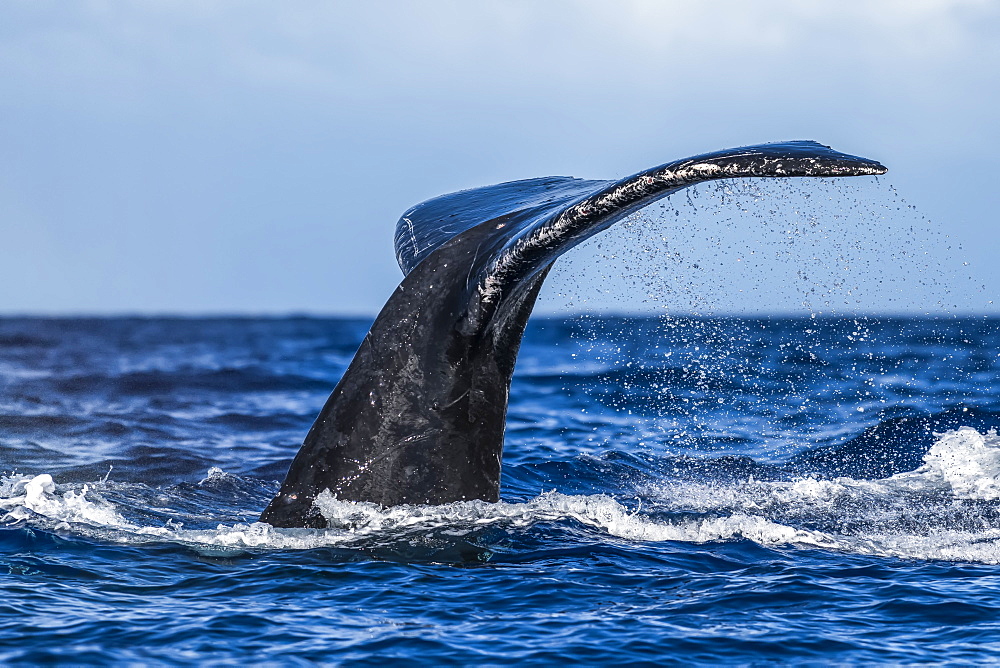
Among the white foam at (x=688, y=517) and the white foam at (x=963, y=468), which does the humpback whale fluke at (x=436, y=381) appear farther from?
the white foam at (x=963, y=468)

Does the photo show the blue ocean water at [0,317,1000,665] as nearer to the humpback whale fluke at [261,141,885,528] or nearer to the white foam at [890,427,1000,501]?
the white foam at [890,427,1000,501]

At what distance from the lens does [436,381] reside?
5.23 meters

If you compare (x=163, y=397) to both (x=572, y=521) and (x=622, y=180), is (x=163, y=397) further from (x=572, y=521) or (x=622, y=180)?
(x=622, y=180)

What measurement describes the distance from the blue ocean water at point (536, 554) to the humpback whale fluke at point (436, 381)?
0.62 ft

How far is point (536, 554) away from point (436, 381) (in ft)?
4.28

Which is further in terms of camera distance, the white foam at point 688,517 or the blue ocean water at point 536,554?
the white foam at point 688,517

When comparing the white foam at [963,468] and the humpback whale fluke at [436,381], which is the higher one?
the humpback whale fluke at [436,381]

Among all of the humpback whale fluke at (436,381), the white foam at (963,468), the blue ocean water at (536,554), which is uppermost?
the humpback whale fluke at (436,381)

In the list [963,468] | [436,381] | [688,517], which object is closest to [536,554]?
[436,381]

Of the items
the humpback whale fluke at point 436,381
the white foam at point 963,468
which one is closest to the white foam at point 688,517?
the white foam at point 963,468

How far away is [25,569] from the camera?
5.64 m

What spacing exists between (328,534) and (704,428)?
763 cm

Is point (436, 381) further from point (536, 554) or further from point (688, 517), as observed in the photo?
point (688, 517)

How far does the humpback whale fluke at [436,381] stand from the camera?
5.11 meters
